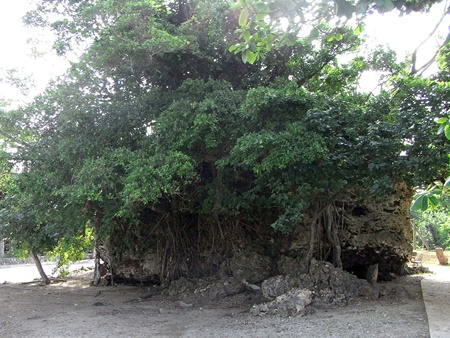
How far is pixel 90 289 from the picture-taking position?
12.7 m

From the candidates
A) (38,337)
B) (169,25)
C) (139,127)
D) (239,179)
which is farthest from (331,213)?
(38,337)

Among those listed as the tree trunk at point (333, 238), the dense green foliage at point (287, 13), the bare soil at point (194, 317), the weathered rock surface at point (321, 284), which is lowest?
the bare soil at point (194, 317)

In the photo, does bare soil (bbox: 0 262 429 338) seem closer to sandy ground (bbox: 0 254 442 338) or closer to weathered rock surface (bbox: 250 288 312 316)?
sandy ground (bbox: 0 254 442 338)

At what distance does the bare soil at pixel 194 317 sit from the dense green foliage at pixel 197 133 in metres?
1.69

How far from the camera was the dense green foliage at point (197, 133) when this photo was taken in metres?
7.09

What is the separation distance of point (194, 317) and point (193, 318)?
8cm

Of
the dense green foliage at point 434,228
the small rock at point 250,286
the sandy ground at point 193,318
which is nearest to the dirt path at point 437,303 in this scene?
the sandy ground at point 193,318

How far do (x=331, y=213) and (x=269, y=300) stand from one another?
2.96 metres

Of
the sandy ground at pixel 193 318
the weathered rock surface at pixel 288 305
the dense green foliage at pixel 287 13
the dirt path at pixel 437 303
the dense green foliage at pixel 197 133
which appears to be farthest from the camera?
the weathered rock surface at pixel 288 305

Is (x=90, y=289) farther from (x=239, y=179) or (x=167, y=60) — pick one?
(x=167, y=60)

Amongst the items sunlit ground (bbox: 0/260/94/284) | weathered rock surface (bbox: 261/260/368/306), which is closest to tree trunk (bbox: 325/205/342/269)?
weathered rock surface (bbox: 261/260/368/306)

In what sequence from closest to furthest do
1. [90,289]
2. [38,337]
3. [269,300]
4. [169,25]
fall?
1. [38,337]
2. [269,300]
3. [169,25]
4. [90,289]

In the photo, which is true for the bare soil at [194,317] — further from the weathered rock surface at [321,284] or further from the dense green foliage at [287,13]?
the dense green foliage at [287,13]

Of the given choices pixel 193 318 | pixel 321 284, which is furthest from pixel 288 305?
pixel 193 318
